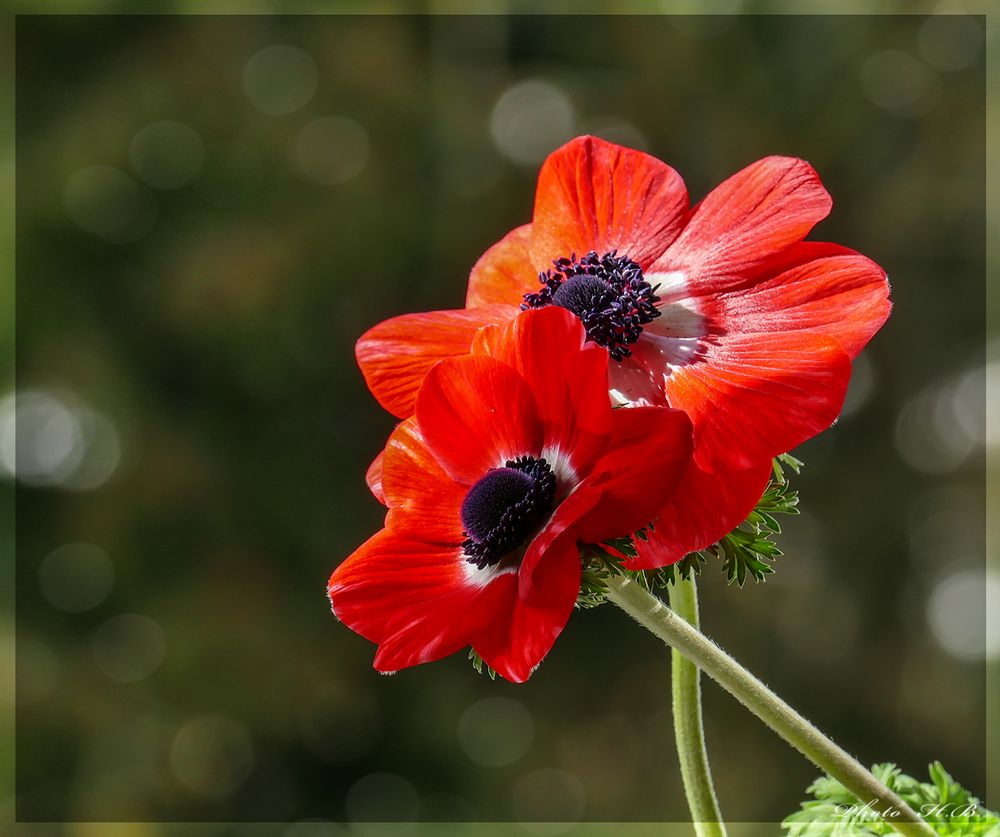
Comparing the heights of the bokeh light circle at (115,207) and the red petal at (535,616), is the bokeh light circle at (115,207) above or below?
above

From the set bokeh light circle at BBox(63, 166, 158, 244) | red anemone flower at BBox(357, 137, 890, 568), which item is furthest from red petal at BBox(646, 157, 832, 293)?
bokeh light circle at BBox(63, 166, 158, 244)

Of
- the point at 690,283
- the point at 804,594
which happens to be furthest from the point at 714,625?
the point at 690,283

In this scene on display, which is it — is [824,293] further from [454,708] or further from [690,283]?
[454,708]

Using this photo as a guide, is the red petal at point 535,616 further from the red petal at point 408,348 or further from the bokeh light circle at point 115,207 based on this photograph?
the bokeh light circle at point 115,207

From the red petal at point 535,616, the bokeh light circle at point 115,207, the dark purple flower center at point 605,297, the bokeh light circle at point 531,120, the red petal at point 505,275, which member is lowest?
the red petal at point 535,616

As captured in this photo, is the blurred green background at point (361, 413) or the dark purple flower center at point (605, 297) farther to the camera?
the blurred green background at point (361, 413)

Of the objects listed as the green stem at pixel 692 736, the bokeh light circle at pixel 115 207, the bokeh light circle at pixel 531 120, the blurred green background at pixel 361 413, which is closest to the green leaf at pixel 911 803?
the green stem at pixel 692 736

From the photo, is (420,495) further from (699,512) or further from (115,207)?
(115,207)
